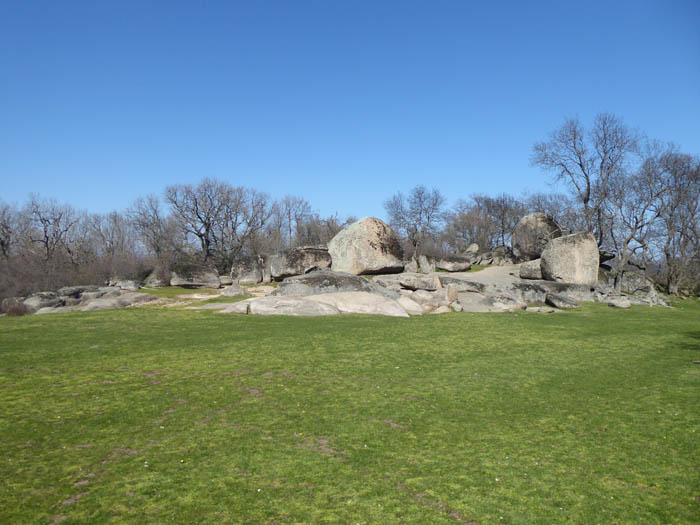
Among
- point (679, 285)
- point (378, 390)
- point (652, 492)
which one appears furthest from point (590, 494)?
point (679, 285)

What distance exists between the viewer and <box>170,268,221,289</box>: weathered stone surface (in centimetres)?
3038

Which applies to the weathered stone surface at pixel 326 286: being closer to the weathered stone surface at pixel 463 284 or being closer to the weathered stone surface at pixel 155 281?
the weathered stone surface at pixel 463 284

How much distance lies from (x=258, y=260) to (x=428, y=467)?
2888 cm

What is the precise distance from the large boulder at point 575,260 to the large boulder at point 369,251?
26.8 feet

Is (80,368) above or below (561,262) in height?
below

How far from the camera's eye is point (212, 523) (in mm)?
3596

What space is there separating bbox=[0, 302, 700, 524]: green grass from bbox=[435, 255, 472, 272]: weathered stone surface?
64.5 feet

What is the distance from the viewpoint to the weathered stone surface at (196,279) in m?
30.4

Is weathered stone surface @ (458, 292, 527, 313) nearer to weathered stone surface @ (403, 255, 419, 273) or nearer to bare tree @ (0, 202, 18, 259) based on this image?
weathered stone surface @ (403, 255, 419, 273)

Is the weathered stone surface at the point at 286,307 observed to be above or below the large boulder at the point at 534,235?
below

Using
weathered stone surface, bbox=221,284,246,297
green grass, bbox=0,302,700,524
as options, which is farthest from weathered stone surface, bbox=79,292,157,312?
green grass, bbox=0,302,700,524

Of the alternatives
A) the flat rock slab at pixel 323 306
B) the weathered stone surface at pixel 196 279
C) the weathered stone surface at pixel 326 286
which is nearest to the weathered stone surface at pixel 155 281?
the weathered stone surface at pixel 196 279

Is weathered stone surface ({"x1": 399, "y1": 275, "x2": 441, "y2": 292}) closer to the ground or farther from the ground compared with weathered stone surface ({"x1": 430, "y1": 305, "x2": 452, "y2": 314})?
farther from the ground

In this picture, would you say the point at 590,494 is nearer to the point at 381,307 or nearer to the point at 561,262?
the point at 381,307
